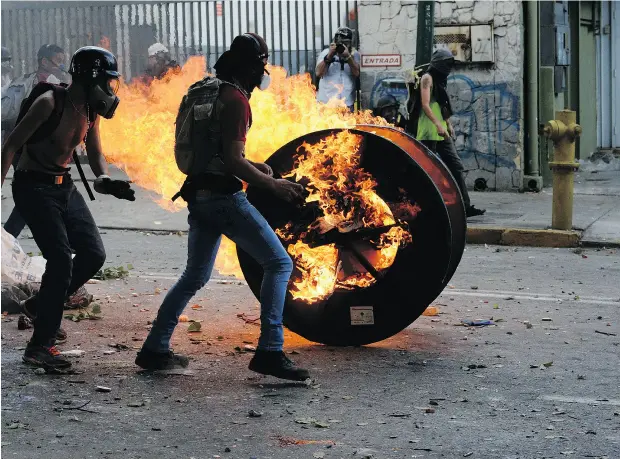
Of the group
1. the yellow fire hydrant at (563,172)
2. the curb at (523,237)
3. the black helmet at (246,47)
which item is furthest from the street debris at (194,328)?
the yellow fire hydrant at (563,172)

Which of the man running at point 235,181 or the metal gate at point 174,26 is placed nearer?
the man running at point 235,181

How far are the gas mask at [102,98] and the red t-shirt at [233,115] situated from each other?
86cm

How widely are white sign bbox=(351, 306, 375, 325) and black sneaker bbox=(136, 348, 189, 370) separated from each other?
1012 mm

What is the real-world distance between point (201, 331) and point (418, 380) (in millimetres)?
1816

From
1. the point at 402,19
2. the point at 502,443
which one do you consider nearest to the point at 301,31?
the point at 402,19

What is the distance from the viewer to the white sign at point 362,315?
21.4 feet

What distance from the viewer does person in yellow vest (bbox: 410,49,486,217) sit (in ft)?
39.6

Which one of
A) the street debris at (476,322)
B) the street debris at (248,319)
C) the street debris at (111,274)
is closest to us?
the street debris at (476,322)

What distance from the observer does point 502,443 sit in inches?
191

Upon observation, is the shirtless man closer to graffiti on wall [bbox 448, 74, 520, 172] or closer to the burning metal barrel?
the burning metal barrel

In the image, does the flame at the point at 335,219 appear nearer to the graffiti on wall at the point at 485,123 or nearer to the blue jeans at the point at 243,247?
the blue jeans at the point at 243,247

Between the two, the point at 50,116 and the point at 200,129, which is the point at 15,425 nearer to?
the point at 200,129

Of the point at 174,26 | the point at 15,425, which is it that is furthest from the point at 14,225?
the point at 174,26

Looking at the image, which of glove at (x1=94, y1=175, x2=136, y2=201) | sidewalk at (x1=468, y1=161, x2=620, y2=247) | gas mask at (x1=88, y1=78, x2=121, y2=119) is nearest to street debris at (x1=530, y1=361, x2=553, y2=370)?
glove at (x1=94, y1=175, x2=136, y2=201)
